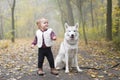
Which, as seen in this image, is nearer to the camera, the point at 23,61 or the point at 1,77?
the point at 1,77

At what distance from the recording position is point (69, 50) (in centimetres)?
792

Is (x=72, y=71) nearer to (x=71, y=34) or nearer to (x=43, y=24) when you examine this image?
(x=71, y=34)

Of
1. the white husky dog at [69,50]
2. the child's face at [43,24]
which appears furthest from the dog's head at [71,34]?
the child's face at [43,24]

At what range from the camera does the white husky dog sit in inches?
301

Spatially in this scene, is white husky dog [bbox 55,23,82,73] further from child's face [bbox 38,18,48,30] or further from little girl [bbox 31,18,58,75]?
child's face [bbox 38,18,48,30]

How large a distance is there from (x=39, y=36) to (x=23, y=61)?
348 cm

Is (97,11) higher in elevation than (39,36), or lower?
higher

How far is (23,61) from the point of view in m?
10.8

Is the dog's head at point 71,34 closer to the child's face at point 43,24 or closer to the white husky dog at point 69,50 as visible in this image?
the white husky dog at point 69,50

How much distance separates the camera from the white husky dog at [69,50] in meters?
7.64

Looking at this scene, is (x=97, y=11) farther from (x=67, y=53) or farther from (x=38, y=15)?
(x=67, y=53)

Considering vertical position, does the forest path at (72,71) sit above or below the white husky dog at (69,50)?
below

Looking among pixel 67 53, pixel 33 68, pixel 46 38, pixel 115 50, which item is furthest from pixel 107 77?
pixel 115 50

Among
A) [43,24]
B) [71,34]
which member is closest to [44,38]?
[43,24]
